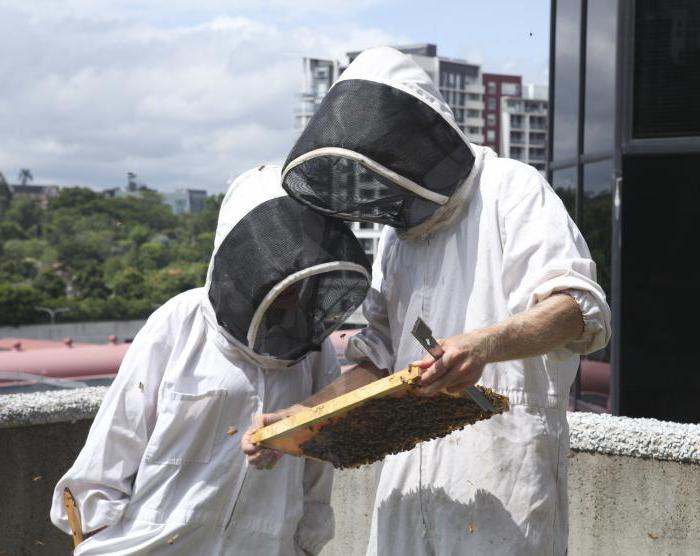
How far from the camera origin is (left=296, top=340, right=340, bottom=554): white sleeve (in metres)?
2.90

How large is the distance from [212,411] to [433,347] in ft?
3.26

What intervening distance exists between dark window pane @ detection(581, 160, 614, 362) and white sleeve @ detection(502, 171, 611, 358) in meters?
4.23

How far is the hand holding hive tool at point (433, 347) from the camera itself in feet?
6.16

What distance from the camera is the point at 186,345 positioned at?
282cm

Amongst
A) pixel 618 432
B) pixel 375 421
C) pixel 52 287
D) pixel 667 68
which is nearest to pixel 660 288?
pixel 667 68

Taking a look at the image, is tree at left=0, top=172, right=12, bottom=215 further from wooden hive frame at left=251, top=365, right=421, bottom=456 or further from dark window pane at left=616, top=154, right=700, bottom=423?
wooden hive frame at left=251, top=365, right=421, bottom=456

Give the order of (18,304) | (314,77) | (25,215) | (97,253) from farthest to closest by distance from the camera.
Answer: (314,77) → (25,215) → (97,253) → (18,304)

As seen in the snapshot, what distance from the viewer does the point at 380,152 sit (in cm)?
233

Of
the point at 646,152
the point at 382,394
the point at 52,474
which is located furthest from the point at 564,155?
the point at 382,394

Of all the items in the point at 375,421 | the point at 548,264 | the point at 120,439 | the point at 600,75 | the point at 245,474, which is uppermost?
the point at 600,75

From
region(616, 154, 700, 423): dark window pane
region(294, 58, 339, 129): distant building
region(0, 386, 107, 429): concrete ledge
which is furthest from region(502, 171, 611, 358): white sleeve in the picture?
region(294, 58, 339, 129): distant building

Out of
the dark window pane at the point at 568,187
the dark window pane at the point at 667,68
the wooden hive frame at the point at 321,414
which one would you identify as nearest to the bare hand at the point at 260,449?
the wooden hive frame at the point at 321,414

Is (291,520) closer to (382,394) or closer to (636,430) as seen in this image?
(382,394)

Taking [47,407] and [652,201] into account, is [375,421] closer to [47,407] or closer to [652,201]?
[47,407]
